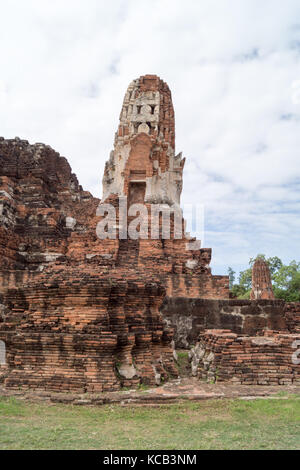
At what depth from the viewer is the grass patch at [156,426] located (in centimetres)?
393

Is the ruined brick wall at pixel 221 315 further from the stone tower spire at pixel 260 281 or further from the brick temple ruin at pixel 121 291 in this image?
the stone tower spire at pixel 260 281

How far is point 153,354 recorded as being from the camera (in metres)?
7.06

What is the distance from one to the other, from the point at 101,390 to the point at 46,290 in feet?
6.28

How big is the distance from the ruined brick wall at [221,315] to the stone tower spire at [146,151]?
17.8ft

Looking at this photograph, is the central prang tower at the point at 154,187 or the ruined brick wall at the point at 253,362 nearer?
the ruined brick wall at the point at 253,362

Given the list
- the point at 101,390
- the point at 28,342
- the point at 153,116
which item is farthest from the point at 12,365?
the point at 153,116

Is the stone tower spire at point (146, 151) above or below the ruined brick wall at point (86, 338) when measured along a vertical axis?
above

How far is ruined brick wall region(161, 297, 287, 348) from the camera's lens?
9.96m

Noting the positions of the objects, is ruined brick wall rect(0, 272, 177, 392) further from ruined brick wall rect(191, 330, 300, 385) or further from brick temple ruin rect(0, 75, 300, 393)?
ruined brick wall rect(191, 330, 300, 385)

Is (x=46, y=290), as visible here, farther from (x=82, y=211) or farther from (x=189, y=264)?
(x=82, y=211)

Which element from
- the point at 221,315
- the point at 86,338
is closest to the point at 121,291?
the point at 86,338

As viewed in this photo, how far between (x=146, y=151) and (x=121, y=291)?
9.61m

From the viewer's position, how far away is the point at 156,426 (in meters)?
4.52

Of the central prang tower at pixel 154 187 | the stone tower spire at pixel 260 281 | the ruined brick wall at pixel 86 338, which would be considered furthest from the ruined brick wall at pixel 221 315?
the stone tower spire at pixel 260 281
